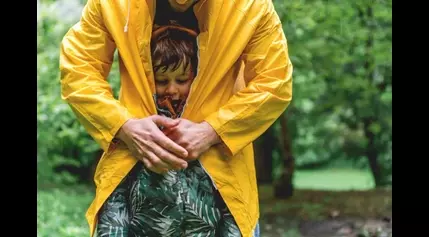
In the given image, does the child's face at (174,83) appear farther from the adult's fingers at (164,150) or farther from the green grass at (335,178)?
the green grass at (335,178)

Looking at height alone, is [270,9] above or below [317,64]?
above

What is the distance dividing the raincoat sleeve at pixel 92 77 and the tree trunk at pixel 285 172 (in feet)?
10.3

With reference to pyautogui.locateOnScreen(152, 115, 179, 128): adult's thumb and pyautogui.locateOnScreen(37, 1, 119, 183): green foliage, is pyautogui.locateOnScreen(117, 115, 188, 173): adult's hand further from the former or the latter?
pyautogui.locateOnScreen(37, 1, 119, 183): green foliage

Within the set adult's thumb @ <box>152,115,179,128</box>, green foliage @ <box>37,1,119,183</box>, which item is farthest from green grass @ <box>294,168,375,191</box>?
adult's thumb @ <box>152,115,179,128</box>

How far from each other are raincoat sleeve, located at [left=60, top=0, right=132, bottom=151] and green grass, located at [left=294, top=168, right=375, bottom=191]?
15.8ft

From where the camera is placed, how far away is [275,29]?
1.93m

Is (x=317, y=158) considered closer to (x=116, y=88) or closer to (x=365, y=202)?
(x=365, y=202)

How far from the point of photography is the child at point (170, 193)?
74.4 inches

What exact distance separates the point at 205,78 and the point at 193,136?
0.17 m

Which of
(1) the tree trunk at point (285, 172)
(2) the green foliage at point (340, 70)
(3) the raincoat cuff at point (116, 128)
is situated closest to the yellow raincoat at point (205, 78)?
(3) the raincoat cuff at point (116, 128)

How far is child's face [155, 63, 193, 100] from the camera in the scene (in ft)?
6.30
